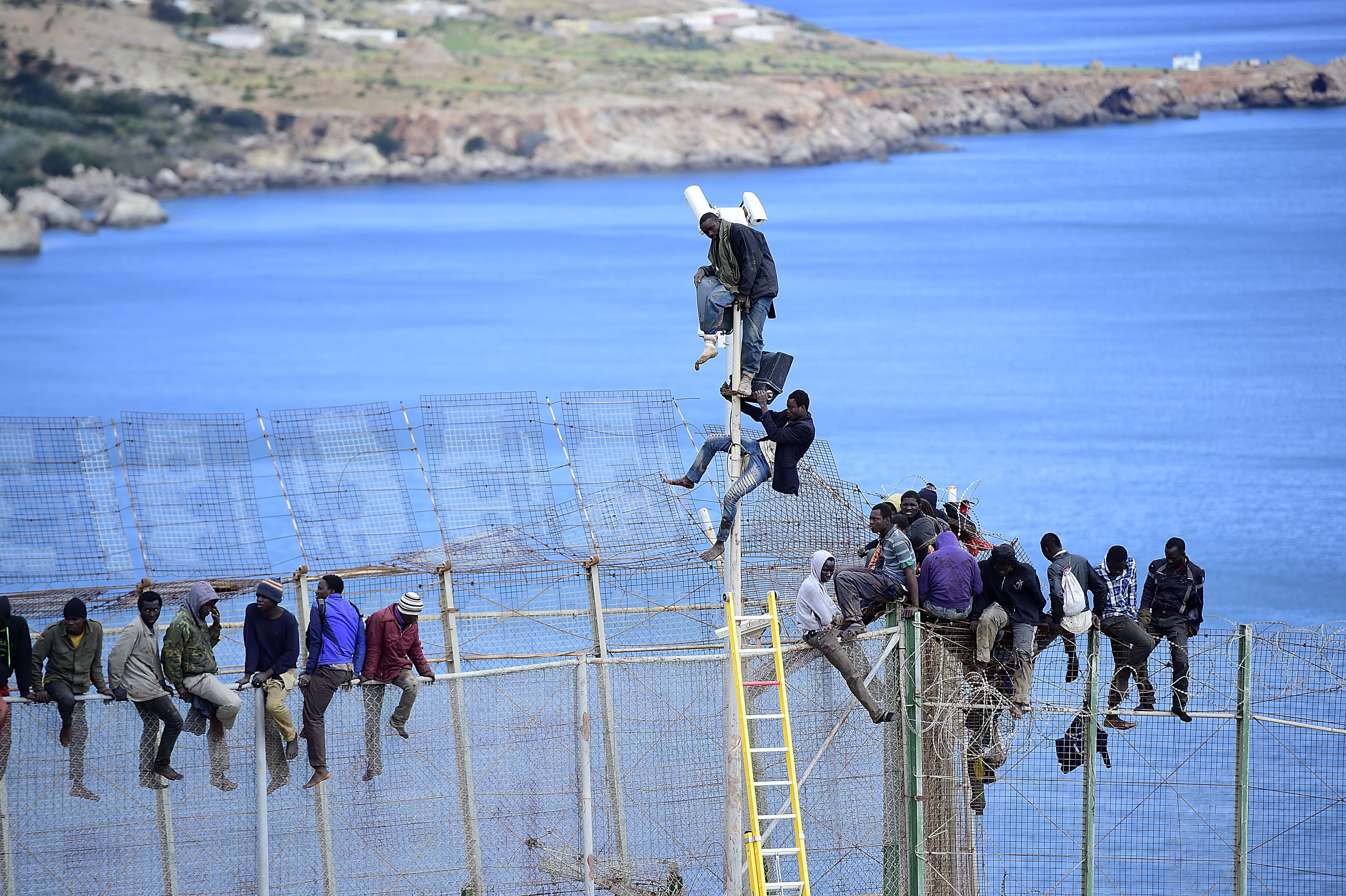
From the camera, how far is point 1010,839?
21141 millimetres

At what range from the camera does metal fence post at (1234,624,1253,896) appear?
17328 mm

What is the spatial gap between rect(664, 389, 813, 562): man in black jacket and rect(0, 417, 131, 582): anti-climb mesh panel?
23.3 ft

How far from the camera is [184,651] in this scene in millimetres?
16391

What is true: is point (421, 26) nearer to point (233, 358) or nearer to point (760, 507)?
point (233, 358)

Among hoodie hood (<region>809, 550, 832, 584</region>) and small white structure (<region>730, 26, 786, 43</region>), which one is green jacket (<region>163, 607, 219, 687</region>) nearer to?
hoodie hood (<region>809, 550, 832, 584</region>)

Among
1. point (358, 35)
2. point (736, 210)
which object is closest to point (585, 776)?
point (736, 210)

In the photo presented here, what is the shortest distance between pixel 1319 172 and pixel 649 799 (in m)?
153

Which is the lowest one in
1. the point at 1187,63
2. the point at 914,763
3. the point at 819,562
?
the point at 914,763

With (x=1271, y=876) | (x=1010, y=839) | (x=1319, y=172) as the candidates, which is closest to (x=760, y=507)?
(x=1010, y=839)

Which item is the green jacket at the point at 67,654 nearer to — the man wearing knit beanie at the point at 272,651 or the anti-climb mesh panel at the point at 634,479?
the man wearing knit beanie at the point at 272,651

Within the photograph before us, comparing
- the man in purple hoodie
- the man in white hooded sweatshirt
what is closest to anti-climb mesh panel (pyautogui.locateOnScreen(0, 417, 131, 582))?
the man in white hooded sweatshirt

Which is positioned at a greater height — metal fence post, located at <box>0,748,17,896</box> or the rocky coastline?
the rocky coastline

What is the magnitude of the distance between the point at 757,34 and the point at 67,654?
187m

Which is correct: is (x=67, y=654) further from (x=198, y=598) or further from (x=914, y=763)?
(x=914, y=763)
